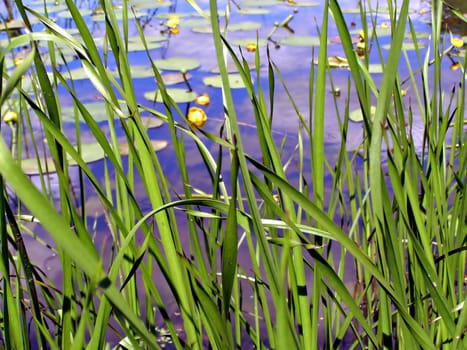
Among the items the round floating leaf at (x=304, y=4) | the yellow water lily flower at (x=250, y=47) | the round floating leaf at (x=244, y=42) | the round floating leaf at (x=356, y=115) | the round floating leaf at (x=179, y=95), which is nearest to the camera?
the round floating leaf at (x=356, y=115)

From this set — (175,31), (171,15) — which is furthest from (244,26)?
(171,15)

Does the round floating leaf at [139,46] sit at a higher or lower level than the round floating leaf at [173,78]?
higher

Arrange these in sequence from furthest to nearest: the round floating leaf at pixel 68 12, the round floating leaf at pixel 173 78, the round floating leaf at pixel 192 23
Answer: the round floating leaf at pixel 68 12
the round floating leaf at pixel 192 23
the round floating leaf at pixel 173 78

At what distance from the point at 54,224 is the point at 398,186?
254 millimetres

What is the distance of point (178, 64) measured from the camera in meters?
2.29

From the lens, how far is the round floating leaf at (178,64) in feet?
7.40

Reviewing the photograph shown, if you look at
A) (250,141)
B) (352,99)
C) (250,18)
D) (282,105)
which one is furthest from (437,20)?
(250,18)

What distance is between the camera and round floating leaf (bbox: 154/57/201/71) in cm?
226

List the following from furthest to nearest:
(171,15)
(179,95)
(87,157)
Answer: (171,15)
(179,95)
(87,157)

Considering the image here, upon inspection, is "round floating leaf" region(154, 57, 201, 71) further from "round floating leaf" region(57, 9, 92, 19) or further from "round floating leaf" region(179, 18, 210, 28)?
"round floating leaf" region(57, 9, 92, 19)

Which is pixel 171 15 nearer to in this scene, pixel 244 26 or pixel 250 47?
pixel 244 26

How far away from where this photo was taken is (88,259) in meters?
0.19

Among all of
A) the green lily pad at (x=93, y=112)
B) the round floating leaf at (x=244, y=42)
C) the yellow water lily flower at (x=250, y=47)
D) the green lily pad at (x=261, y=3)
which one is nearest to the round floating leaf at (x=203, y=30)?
the round floating leaf at (x=244, y=42)

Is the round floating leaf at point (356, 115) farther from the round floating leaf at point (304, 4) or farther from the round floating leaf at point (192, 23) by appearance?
the round floating leaf at point (304, 4)
